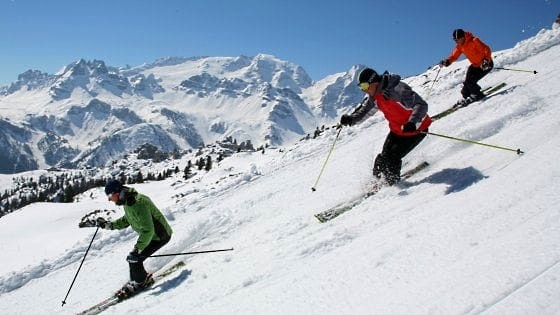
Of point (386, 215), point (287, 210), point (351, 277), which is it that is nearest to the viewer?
point (351, 277)

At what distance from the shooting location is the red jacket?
352 inches

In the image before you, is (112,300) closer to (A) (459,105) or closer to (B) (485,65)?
(A) (459,105)

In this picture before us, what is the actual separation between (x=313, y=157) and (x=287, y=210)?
5.39 meters

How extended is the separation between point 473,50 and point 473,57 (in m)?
0.22

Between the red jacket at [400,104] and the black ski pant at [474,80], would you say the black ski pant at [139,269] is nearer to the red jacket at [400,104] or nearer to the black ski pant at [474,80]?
the red jacket at [400,104]

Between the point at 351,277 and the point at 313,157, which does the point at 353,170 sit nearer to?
the point at 313,157

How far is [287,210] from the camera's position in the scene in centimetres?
1059

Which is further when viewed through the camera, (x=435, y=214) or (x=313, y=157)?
(x=313, y=157)

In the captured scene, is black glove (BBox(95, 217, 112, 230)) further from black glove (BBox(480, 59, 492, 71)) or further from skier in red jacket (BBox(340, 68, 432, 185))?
black glove (BBox(480, 59, 492, 71))

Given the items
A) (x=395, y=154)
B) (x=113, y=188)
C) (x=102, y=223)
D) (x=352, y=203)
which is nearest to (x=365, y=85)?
(x=395, y=154)

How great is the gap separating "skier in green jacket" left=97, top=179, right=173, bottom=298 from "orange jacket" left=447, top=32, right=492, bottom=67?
32.6ft

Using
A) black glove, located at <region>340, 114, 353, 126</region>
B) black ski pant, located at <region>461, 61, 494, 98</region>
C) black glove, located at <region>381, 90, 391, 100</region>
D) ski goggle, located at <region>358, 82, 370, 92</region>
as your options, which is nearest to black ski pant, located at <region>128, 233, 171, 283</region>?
black glove, located at <region>340, 114, 353, 126</region>

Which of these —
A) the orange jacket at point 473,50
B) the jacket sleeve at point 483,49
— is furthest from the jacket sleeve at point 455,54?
the jacket sleeve at point 483,49

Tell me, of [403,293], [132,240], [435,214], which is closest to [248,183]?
[132,240]
